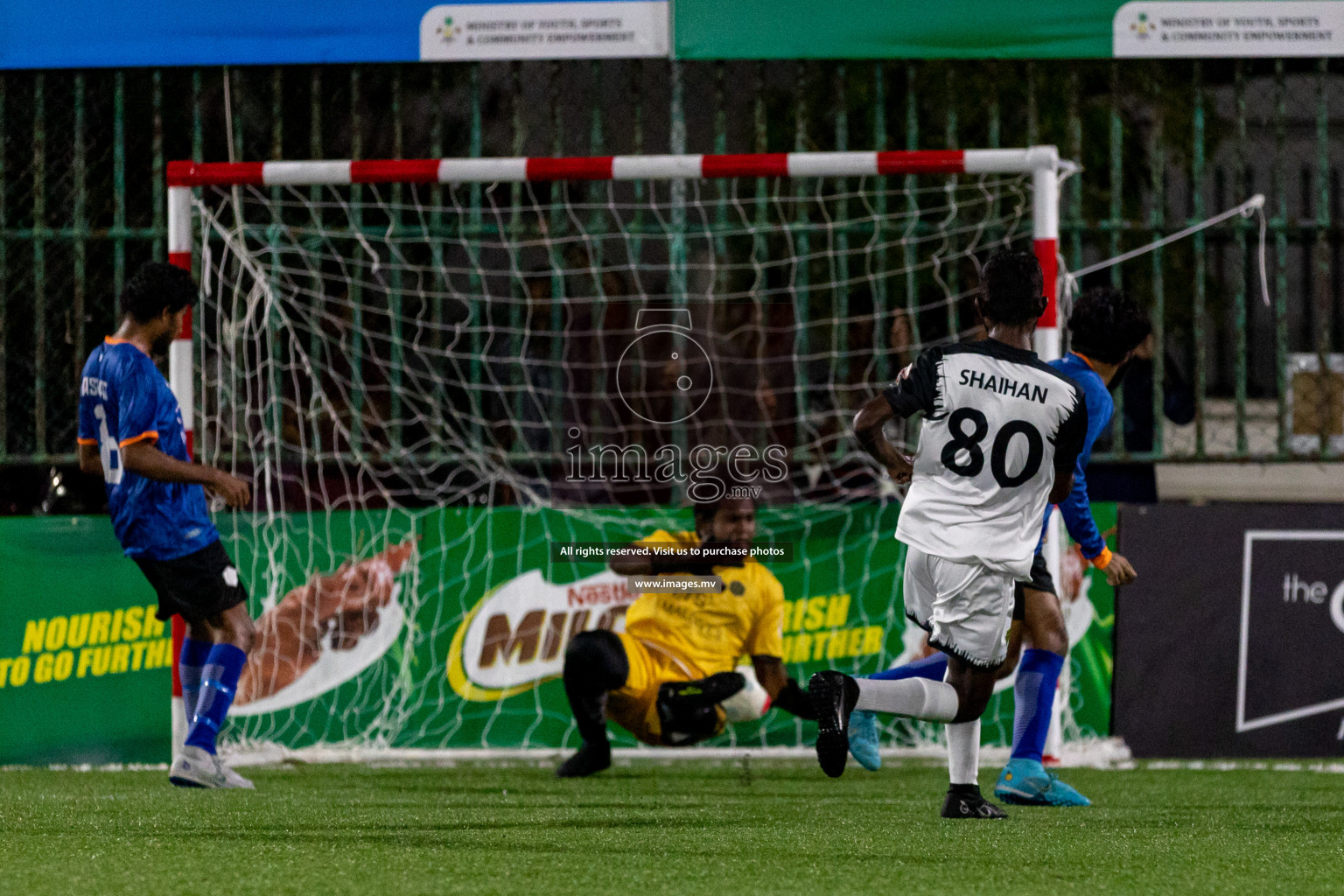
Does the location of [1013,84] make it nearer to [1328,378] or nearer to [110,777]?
[1328,378]

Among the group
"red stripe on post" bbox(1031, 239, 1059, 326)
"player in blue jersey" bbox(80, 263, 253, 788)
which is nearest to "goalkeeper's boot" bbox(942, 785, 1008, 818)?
"red stripe on post" bbox(1031, 239, 1059, 326)

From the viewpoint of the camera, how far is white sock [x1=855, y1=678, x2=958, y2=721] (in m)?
4.14

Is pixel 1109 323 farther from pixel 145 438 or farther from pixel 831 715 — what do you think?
pixel 145 438

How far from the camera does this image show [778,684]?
18.1 ft

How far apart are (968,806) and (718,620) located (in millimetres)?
1523

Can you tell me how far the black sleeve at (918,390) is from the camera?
4.09 meters

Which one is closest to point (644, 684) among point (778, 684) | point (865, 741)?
point (778, 684)

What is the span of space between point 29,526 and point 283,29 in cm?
240

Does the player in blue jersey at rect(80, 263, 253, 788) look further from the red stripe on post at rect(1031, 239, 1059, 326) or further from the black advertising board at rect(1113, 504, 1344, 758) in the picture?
the black advertising board at rect(1113, 504, 1344, 758)

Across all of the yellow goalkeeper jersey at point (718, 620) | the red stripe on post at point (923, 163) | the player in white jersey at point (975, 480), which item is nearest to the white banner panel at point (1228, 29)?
the red stripe on post at point (923, 163)

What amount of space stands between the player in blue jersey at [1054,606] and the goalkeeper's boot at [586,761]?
49.4 inches

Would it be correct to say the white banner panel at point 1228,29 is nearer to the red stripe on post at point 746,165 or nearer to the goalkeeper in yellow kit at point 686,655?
the red stripe on post at point 746,165

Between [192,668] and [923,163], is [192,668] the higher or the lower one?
the lower one

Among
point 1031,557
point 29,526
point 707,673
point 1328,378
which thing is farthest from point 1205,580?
Answer: point 29,526
